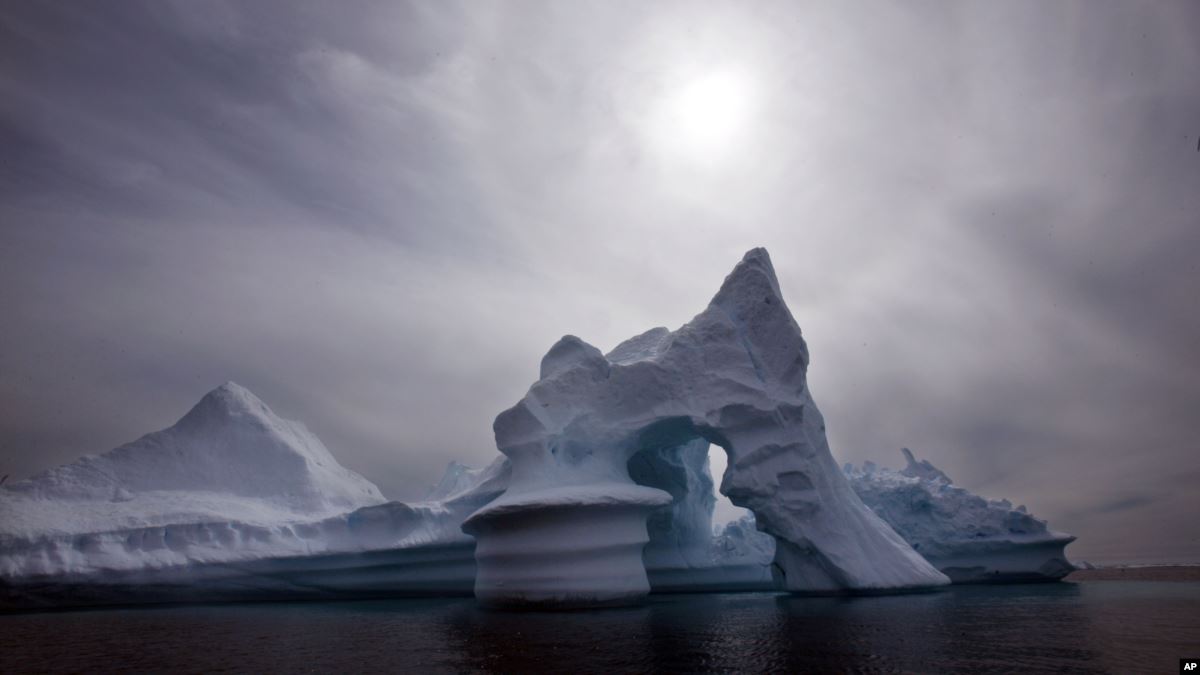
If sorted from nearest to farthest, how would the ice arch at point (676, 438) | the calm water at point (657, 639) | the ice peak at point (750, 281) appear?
the calm water at point (657, 639), the ice arch at point (676, 438), the ice peak at point (750, 281)

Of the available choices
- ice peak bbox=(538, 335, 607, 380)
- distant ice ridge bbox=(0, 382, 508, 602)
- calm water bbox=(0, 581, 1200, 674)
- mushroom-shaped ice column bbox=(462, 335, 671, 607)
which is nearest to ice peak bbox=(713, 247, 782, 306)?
ice peak bbox=(538, 335, 607, 380)

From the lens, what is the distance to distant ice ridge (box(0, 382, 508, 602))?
43.6ft

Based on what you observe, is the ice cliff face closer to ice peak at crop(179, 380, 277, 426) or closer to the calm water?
ice peak at crop(179, 380, 277, 426)

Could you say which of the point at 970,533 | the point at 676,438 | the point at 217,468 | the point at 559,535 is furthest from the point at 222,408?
the point at 970,533

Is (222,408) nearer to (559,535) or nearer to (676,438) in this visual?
(559,535)

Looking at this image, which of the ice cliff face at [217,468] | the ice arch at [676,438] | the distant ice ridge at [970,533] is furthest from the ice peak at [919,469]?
the ice cliff face at [217,468]

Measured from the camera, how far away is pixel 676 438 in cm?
1440

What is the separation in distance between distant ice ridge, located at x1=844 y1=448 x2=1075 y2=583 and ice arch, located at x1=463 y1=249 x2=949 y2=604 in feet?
18.7

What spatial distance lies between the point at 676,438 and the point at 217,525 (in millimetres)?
10022

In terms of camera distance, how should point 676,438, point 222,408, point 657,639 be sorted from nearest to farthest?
point 657,639 < point 676,438 < point 222,408

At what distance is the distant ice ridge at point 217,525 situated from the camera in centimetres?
1329

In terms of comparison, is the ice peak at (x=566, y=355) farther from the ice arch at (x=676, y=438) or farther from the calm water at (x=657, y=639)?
the calm water at (x=657, y=639)


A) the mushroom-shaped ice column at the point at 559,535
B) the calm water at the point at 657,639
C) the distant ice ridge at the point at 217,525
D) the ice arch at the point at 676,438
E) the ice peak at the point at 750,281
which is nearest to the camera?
the calm water at the point at 657,639

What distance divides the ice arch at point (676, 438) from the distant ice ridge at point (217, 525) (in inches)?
114
